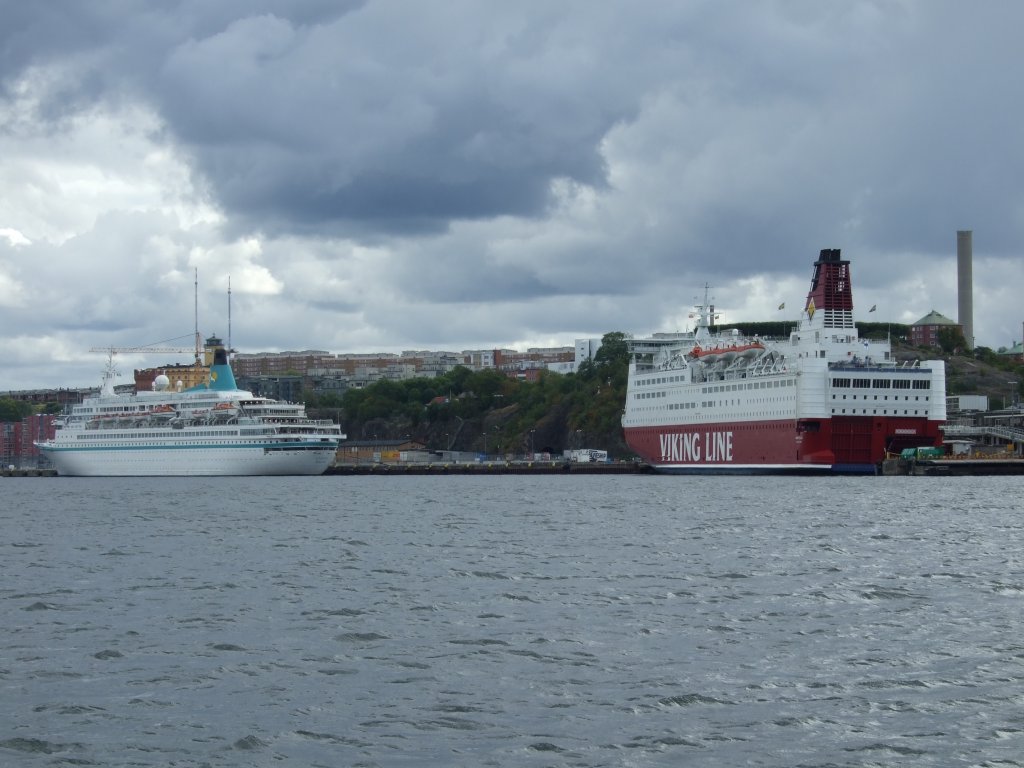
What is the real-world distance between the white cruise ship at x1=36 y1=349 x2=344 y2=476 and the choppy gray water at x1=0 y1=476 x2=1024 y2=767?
2416 inches

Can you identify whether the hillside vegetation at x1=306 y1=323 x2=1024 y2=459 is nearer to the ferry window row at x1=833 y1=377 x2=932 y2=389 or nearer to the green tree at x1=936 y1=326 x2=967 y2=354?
the green tree at x1=936 y1=326 x2=967 y2=354

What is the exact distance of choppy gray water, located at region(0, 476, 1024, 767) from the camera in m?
15.9

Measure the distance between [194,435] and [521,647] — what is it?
8990 cm

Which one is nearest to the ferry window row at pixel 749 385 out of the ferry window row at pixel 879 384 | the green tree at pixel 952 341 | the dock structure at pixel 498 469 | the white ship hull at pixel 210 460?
the ferry window row at pixel 879 384

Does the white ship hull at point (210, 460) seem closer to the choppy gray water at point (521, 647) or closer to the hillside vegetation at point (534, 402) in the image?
the hillside vegetation at point (534, 402)

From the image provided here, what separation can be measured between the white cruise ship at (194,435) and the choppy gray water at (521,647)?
6137 cm

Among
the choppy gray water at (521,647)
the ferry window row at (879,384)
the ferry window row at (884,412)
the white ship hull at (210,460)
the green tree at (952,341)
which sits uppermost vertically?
the green tree at (952,341)

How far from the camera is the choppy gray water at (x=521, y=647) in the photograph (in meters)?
15.9

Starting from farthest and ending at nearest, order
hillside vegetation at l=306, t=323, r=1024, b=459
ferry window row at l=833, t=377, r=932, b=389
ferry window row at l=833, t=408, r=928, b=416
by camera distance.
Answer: hillside vegetation at l=306, t=323, r=1024, b=459, ferry window row at l=833, t=377, r=932, b=389, ferry window row at l=833, t=408, r=928, b=416

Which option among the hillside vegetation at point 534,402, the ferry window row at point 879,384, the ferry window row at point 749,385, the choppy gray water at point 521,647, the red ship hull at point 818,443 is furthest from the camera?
the hillside vegetation at point 534,402

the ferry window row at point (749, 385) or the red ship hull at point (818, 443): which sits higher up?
the ferry window row at point (749, 385)

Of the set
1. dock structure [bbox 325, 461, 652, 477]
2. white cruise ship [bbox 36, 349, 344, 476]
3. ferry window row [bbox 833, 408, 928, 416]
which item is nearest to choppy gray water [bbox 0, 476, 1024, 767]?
ferry window row [bbox 833, 408, 928, 416]

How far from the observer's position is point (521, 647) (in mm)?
21406

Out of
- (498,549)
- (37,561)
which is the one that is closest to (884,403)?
(498,549)
